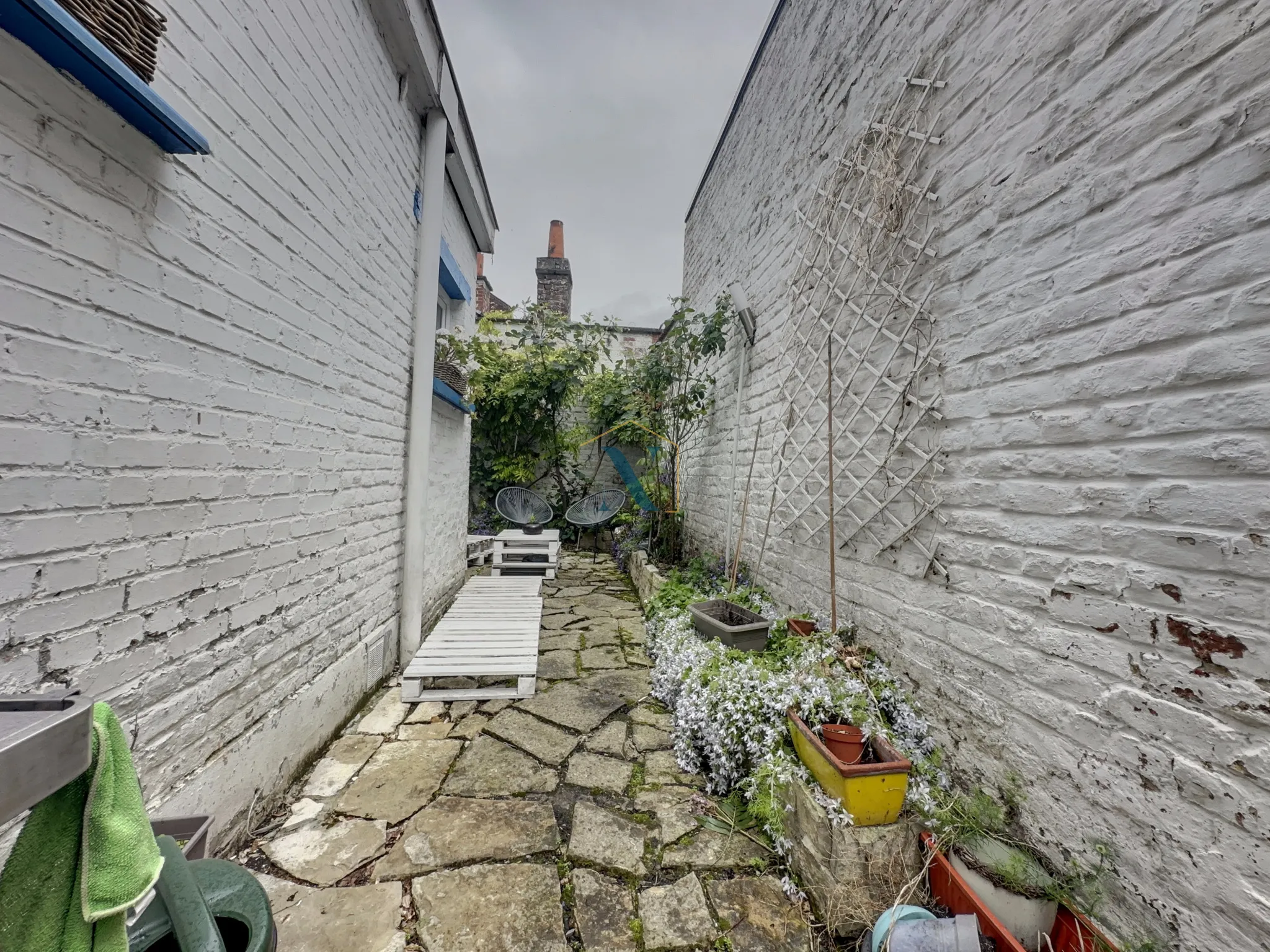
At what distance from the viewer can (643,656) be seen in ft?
12.0

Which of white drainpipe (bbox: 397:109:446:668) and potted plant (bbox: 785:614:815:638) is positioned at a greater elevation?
white drainpipe (bbox: 397:109:446:668)

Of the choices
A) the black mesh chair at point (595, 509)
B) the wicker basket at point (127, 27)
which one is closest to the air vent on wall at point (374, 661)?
the wicker basket at point (127, 27)

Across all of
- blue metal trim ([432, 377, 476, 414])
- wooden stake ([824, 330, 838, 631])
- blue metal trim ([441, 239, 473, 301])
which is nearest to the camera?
wooden stake ([824, 330, 838, 631])

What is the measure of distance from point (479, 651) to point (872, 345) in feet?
8.97

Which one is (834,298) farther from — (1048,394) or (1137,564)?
(1137,564)

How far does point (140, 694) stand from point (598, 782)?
1.61 metres

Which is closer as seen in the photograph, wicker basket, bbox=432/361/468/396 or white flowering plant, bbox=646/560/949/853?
white flowering plant, bbox=646/560/949/853

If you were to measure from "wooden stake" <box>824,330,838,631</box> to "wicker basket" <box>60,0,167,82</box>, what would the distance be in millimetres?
2526

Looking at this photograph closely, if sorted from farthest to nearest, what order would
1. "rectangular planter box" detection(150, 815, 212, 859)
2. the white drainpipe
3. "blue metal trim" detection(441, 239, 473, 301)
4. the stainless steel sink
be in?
"blue metal trim" detection(441, 239, 473, 301), the white drainpipe, "rectangular planter box" detection(150, 815, 212, 859), the stainless steel sink

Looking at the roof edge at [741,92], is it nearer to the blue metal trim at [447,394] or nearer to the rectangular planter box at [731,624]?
the blue metal trim at [447,394]

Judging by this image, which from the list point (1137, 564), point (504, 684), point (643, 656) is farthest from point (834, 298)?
point (504, 684)

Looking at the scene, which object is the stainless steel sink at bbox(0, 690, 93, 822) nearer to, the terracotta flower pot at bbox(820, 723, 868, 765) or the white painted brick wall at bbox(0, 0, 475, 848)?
the white painted brick wall at bbox(0, 0, 475, 848)

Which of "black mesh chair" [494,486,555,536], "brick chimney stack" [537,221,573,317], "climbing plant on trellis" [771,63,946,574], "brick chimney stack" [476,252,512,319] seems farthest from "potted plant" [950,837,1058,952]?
"brick chimney stack" [476,252,512,319]

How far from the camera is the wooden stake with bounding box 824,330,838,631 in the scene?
2436 millimetres
